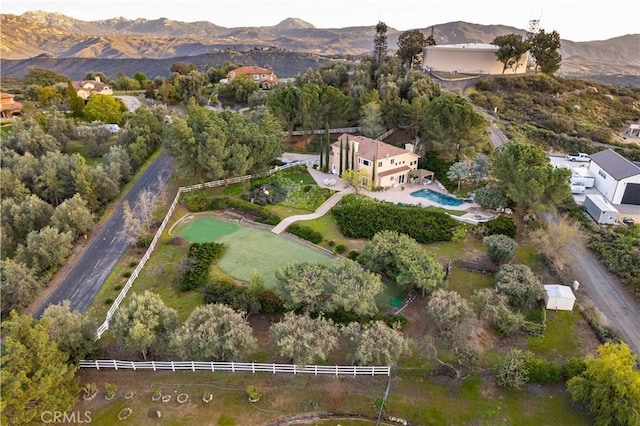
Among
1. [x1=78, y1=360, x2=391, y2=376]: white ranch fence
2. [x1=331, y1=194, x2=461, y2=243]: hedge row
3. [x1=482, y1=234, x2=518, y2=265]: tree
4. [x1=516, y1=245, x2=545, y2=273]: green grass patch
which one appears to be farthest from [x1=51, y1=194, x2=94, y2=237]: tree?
[x1=516, y1=245, x2=545, y2=273]: green grass patch

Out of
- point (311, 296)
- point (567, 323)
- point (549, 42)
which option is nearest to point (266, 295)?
point (311, 296)

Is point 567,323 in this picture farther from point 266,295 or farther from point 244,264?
point 244,264

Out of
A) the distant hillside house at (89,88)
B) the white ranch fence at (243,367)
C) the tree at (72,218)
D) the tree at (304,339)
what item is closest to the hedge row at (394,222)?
the tree at (304,339)

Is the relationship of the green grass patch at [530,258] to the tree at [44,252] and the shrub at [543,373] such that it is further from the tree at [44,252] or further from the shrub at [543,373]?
the tree at [44,252]

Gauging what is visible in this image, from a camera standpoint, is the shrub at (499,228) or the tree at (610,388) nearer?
the tree at (610,388)

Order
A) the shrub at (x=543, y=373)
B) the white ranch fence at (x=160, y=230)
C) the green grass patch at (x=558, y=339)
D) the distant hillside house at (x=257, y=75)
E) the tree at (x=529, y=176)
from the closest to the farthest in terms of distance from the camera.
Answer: the shrub at (x=543, y=373), the green grass patch at (x=558, y=339), the white ranch fence at (x=160, y=230), the tree at (x=529, y=176), the distant hillside house at (x=257, y=75)

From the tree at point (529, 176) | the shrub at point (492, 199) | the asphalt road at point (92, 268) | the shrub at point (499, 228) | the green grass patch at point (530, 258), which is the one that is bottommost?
the asphalt road at point (92, 268)

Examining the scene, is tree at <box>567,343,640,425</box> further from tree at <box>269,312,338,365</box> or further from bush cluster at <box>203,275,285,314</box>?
bush cluster at <box>203,275,285,314</box>
